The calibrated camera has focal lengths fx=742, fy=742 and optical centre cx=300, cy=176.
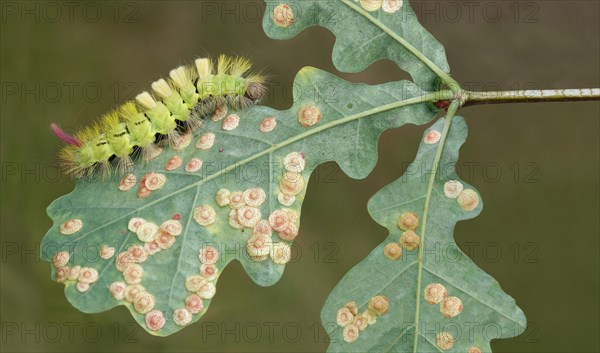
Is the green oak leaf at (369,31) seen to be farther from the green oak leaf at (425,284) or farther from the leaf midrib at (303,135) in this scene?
the green oak leaf at (425,284)

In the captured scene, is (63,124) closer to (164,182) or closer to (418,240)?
(164,182)

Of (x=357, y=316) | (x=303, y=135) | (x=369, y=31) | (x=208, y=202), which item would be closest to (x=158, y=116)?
(x=208, y=202)

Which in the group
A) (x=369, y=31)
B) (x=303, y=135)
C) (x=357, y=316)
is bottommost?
(x=357, y=316)

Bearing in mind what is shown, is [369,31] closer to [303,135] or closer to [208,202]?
[303,135]

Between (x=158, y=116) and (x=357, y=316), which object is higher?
(x=158, y=116)

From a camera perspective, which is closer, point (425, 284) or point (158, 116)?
point (425, 284)
